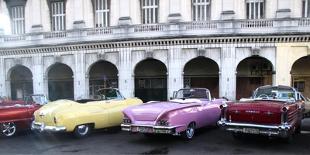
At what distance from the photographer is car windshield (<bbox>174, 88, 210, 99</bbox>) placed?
11281 mm

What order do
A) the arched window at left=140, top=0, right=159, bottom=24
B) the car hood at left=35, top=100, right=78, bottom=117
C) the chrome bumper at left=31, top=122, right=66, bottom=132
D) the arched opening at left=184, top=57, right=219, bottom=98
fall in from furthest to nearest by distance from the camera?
1. the arched opening at left=184, top=57, right=219, bottom=98
2. the arched window at left=140, top=0, right=159, bottom=24
3. the car hood at left=35, top=100, right=78, bottom=117
4. the chrome bumper at left=31, top=122, right=66, bottom=132

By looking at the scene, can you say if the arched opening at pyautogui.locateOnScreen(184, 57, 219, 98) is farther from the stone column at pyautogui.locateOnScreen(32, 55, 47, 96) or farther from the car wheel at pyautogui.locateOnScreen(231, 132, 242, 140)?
the car wheel at pyautogui.locateOnScreen(231, 132, 242, 140)

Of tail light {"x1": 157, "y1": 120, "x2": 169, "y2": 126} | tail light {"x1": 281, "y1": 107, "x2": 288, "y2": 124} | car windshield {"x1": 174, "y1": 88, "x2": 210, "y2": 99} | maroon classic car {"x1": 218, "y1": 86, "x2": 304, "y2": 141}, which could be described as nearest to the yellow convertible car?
car windshield {"x1": 174, "y1": 88, "x2": 210, "y2": 99}

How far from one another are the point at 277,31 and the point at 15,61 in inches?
683

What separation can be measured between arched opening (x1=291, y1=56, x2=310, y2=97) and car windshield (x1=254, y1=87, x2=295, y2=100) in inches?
424

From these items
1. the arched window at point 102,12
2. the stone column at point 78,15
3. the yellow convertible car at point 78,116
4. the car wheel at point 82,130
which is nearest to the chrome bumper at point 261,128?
the yellow convertible car at point 78,116

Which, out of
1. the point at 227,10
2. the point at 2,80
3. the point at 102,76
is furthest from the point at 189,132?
the point at 2,80

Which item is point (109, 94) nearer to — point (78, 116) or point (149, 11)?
point (78, 116)

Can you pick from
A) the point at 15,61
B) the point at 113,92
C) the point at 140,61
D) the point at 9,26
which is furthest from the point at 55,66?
the point at 113,92

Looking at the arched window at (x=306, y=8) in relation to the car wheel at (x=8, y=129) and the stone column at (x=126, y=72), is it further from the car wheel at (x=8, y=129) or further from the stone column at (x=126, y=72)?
the car wheel at (x=8, y=129)

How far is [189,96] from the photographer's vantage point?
37.3 feet

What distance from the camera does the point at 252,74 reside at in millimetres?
21203

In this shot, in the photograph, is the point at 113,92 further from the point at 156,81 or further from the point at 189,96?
the point at 156,81

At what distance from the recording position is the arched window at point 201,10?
20516mm
